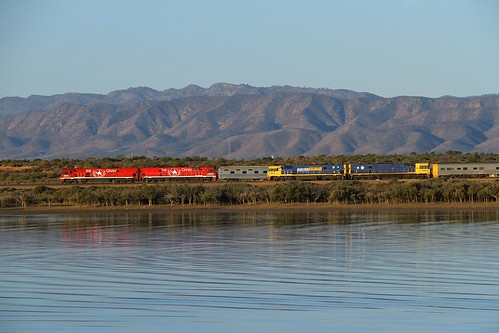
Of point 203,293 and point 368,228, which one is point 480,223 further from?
point 203,293

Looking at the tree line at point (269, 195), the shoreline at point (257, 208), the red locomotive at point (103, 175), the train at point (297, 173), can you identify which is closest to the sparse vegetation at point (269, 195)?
the tree line at point (269, 195)

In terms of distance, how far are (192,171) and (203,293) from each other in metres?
73.6

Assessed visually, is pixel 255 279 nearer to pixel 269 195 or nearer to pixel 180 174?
pixel 269 195

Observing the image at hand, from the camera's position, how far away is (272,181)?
94.2 m

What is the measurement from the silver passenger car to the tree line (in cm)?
2077

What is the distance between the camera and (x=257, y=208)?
67.0 m

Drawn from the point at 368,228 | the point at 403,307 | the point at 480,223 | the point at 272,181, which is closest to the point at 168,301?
the point at 403,307

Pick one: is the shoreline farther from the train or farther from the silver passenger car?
the silver passenger car

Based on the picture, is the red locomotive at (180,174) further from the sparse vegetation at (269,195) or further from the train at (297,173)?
the sparse vegetation at (269,195)

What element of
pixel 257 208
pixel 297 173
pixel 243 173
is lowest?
pixel 257 208

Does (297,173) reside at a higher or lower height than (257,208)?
→ higher

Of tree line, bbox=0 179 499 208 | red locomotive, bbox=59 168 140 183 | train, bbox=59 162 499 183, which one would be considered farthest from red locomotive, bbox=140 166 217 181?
tree line, bbox=0 179 499 208

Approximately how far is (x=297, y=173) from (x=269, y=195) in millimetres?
24573

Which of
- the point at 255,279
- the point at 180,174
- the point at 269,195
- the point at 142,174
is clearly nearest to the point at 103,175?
the point at 142,174
